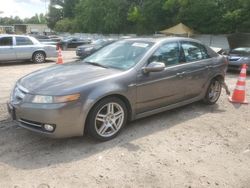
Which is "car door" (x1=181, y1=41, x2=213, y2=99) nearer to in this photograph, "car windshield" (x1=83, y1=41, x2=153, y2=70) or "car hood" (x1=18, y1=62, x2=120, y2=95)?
"car windshield" (x1=83, y1=41, x2=153, y2=70)

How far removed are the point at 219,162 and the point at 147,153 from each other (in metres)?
0.97

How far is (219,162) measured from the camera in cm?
395

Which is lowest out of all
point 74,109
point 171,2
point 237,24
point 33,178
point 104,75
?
point 33,178

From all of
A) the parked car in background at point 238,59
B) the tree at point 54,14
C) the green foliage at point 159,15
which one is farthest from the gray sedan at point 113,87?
the tree at point 54,14

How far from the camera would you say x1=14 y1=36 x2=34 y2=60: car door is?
14.0m

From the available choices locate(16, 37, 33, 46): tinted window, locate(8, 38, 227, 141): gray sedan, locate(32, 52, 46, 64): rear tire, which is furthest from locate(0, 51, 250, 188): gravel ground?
locate(32, 52, 46, 64): rear tire

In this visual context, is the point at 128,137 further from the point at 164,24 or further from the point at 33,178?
the point at 164,24

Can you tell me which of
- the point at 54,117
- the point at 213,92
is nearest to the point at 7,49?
the point at 213,92

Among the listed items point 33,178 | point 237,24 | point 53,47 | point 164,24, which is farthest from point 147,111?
point 164,24

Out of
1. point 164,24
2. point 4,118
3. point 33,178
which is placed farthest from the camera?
point 164,24

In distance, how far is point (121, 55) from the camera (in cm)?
514

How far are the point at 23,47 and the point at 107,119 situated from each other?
11106 millimetres

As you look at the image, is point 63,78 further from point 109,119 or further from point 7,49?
point 7,49

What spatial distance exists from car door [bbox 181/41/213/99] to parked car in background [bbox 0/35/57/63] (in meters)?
10.3
